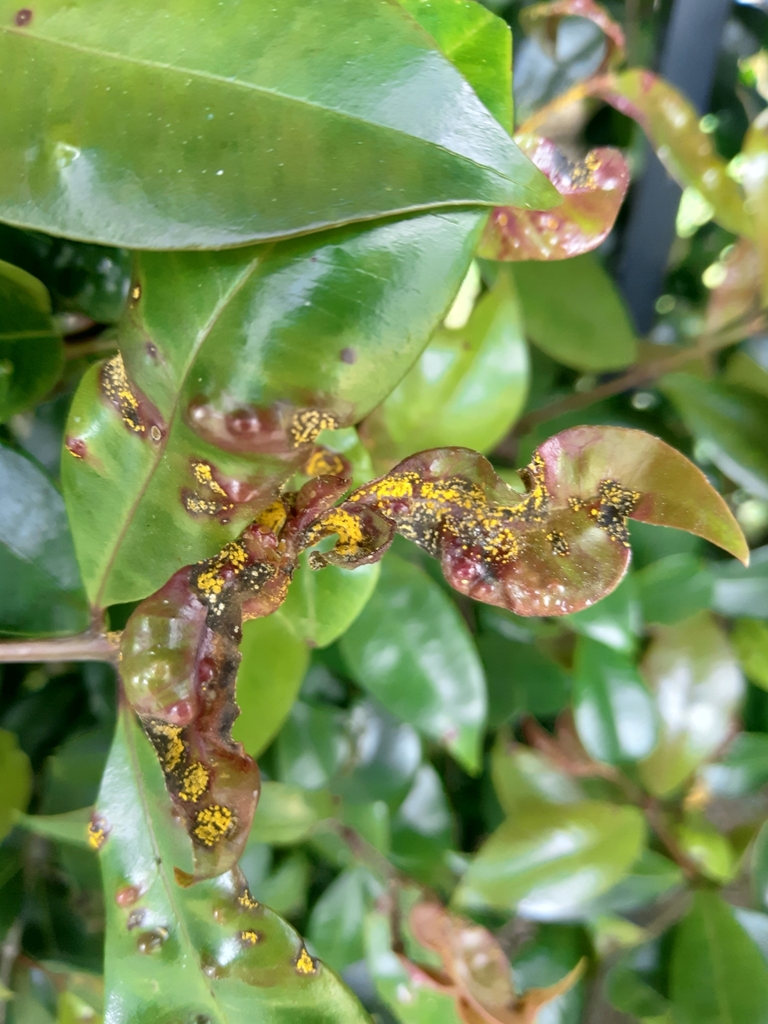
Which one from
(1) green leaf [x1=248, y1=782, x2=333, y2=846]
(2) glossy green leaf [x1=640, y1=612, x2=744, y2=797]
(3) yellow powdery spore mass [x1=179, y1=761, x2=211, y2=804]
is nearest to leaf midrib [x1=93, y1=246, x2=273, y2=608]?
(3) yellow powdery spore mass [x1=179, y1=761, x2=211, y2=804]

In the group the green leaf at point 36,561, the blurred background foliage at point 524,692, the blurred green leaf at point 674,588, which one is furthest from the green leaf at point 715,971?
the green leaf at point 36,561

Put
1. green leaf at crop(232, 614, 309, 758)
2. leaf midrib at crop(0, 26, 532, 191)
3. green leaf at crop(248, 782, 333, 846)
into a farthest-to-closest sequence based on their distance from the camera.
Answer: green leaf at crop(248, 782, 333, 846) → green leaf at crop(232, 614, 309, 758) → leaf midrib at crop(0, 26, 532, 191)

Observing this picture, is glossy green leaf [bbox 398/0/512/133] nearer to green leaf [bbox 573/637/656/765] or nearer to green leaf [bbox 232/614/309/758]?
green leaf [bbox 232/614/309/758]

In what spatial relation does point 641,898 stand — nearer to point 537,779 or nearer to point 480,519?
point 537,779

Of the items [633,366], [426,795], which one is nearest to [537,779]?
[426,795]

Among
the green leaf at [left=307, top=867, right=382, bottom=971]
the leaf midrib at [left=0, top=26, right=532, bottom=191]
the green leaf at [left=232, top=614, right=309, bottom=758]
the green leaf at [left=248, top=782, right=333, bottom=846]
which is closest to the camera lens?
the leaf midrib at [left=0, top=26, right=532, bottom=191]

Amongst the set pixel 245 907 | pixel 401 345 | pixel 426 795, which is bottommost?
pixel 426 795

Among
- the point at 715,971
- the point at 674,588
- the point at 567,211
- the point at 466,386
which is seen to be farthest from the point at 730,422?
the point at 715,971
